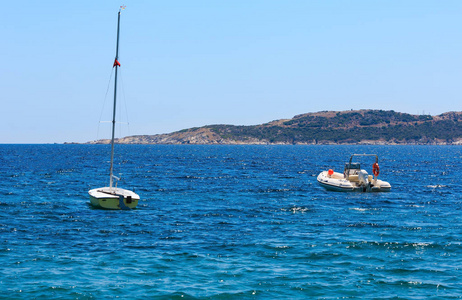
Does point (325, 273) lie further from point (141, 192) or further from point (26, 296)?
point (141, 192)

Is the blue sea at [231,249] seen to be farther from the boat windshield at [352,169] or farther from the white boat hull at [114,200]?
the boat windshield at [352,169]

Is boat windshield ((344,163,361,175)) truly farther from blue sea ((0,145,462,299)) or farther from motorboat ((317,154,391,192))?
blue sea ((0,145,462,299))

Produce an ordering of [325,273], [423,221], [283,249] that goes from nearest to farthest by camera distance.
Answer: [325,273] → [283,249] → [423,221]

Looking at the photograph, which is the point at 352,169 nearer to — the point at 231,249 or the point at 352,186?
the point at 352,186

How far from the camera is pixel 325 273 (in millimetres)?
20344

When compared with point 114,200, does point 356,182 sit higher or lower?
higher

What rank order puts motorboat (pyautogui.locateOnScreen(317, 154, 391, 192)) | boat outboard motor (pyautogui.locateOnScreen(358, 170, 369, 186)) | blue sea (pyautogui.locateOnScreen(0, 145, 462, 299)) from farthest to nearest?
1. motorboat (pyautogui.locateOnScreen(317, 154, 391, 192))
2. boat outboard motor (pyautogui.locateOnScreen(358, 170, 369, 186))
3. blue sea (pyautogui.locateOnScreen(0, 145, 462, 299))

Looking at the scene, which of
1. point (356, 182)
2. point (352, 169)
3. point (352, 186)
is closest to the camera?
point (352, 186)

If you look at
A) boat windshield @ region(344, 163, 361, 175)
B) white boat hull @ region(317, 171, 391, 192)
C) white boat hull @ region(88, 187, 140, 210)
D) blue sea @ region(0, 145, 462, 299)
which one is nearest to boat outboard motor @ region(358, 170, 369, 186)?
white boat hull @ region(317, 171, 391, 192)

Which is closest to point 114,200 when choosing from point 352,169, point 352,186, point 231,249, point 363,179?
point 231,249

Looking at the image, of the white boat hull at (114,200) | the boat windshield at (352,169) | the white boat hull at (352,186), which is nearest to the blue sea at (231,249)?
the white boat hull at (114,200)

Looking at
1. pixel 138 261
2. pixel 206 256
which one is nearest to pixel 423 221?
pixel 206 256

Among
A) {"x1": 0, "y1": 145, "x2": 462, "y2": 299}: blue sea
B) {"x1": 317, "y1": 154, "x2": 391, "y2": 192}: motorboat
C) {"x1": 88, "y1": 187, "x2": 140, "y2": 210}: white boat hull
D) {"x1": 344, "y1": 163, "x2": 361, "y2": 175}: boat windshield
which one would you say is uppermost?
{"x1": 344, "y1": 163, "x2": 361, "y2": 175}: boat windshield

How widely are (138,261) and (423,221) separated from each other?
21.3m
